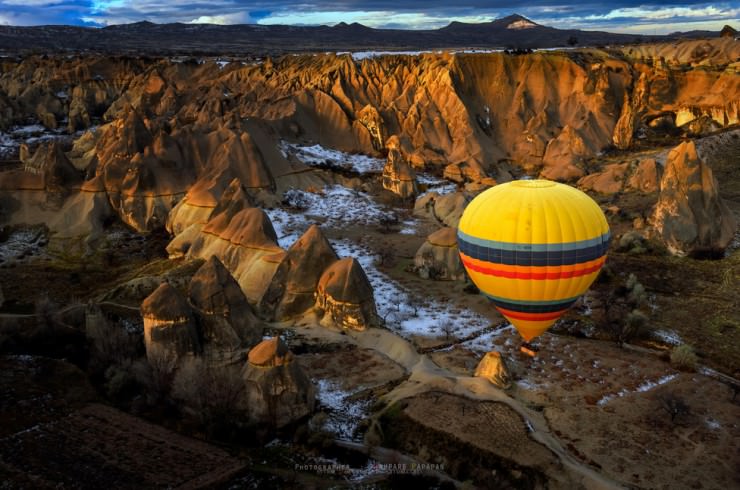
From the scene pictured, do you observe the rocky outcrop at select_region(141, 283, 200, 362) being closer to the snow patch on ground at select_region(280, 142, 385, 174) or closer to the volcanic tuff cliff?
the volcanic tuff cliff

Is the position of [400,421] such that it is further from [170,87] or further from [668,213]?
[170,87]

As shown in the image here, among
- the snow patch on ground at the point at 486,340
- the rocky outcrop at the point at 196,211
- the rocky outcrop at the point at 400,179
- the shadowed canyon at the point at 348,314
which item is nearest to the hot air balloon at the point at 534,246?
the shadowed canyon at the point at 348,314

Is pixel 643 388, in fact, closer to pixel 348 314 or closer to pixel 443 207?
pixel 348 314

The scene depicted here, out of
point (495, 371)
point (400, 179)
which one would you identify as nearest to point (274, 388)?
point (495, 371)

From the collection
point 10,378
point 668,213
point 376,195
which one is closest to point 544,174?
point 376,195

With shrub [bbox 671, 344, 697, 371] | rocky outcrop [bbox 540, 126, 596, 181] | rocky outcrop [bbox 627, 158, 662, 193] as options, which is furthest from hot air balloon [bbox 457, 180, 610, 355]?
rocky outcrop [bbox 540, 126, 596, 181]
